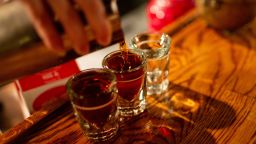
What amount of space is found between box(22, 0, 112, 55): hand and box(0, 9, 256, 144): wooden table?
0.27m

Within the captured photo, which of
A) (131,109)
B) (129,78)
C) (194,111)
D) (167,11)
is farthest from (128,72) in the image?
(167,11)

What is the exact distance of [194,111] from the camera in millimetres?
1073

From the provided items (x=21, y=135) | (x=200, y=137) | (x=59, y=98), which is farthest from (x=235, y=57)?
(x=21, y=135)

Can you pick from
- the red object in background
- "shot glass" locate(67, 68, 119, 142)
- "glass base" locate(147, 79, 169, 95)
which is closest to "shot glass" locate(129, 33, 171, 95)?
"glass base" locate(147, 79, 169, 95)

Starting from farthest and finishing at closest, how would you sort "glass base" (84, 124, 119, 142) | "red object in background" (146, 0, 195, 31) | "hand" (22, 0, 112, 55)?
"red object in background" (146, 0, 195, 31) → "glass base" (84, 124, 119, 142) → "hand" (22, 0, 112, 55)

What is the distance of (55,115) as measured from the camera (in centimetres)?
112

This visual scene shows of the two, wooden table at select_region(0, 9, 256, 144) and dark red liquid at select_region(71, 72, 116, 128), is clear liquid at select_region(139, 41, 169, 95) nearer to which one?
wooden table at select_region(0, 9, 256, 144)

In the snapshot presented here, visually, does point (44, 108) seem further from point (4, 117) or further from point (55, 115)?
point (4, 117)

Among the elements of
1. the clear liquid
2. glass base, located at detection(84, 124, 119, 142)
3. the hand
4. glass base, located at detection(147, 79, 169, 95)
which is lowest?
glass base, located at detection(84, 124, 119, 142)

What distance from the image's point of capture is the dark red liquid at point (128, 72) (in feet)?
3.32

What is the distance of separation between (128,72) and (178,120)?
0.68 ft

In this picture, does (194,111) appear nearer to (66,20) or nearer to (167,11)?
(66,20)

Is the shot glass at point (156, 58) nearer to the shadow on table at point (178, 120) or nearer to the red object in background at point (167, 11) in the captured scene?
the shadow on table at point (178, 120)

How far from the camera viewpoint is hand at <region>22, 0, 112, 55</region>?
32.6 inches
